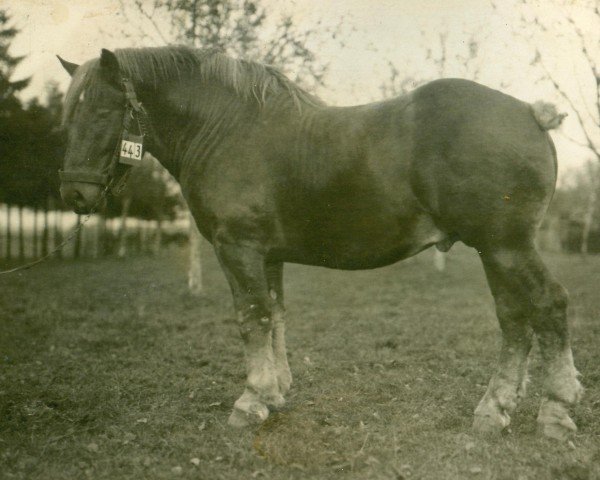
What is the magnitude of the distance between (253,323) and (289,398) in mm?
1228

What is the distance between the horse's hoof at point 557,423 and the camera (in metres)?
4.07

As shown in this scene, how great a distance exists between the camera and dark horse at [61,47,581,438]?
396 cm

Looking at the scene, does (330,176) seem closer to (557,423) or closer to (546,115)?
(546,115)

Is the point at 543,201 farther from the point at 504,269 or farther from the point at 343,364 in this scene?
the point at 343,364

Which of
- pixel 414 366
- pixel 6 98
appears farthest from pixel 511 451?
pixel 6 98

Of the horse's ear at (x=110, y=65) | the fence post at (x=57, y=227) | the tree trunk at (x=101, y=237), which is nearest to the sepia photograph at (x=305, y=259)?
the horse's ear at (x=110, y=65)

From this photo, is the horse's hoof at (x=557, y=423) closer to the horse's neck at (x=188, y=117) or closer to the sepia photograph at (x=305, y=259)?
the sepia photograph at (x=305, y=259)

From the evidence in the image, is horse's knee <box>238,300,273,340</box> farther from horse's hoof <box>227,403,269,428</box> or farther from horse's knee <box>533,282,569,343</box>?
horse's knee <box>533,282,569,343</box>

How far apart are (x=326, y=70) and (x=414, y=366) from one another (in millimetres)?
7632

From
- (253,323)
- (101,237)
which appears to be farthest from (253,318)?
(101,237)

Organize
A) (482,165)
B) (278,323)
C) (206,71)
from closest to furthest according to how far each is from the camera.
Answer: (482,165), (206,71), (278,323)

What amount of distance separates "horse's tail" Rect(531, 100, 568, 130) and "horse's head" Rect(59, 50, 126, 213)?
10.7ft

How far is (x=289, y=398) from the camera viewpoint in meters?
5.37

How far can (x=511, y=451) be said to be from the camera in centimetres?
387
